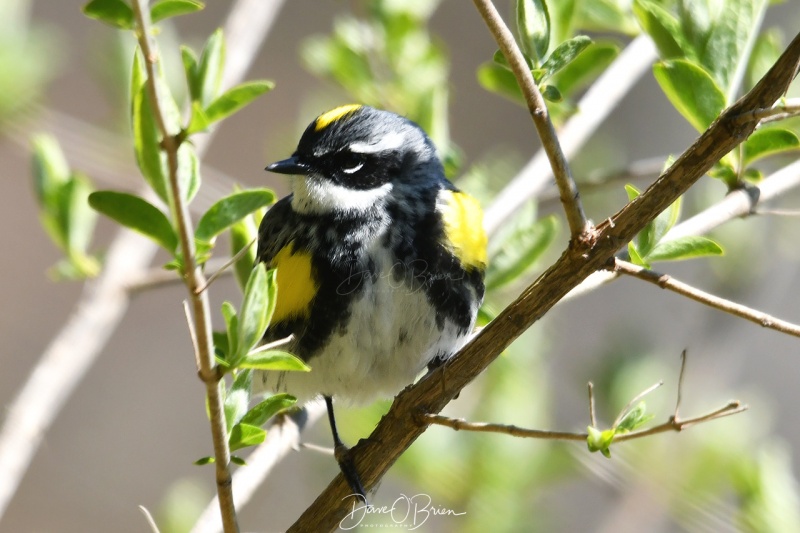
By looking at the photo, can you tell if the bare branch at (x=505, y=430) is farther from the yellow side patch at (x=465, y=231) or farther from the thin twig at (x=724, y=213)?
the yellow side patch at (x=465, y=231)

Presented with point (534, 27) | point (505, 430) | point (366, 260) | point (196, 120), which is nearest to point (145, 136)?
point (196, 120)

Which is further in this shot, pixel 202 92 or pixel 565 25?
pixel 565 25

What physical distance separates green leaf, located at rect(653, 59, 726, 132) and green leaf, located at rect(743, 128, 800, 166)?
3.7 inches

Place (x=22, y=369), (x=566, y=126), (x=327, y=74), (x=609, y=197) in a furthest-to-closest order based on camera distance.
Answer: (x=22, y=369) < (x=609, y=197) < (x=327, y=74) < (x=566, y=126)

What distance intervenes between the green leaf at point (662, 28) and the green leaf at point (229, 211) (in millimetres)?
732

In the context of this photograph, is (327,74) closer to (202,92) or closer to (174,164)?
(202,92)

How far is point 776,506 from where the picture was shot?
210cm

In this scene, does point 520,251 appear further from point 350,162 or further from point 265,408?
point 265,408

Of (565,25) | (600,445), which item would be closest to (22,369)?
(565,25)

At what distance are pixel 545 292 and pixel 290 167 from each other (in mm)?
943

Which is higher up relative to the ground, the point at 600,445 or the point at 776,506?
the point at 600,445

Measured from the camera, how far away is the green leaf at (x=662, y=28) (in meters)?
1.64

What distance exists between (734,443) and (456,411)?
2.49 feet

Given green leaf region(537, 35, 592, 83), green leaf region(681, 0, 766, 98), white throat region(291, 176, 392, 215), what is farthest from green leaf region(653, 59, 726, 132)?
white throat region(291, 176, 392, 215)
